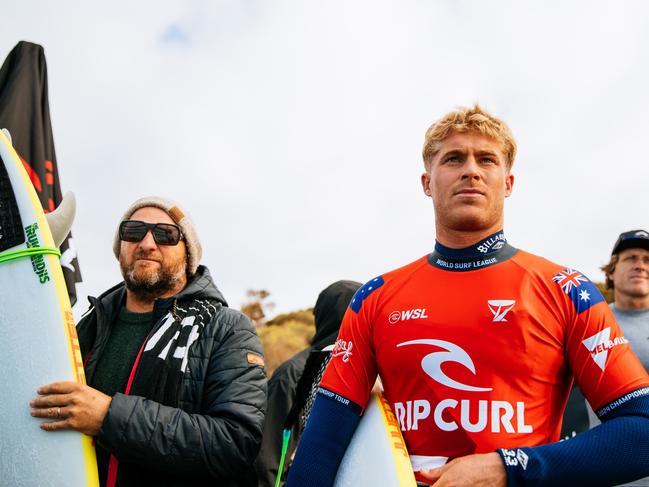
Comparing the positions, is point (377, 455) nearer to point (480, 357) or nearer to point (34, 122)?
point (480, 357)

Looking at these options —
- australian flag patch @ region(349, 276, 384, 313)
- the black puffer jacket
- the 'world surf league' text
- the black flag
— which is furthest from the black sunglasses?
the 'world surf league' text

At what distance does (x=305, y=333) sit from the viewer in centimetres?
2150

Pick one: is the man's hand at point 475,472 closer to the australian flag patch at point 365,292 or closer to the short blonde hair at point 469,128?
the australian flag patch at point 365,292

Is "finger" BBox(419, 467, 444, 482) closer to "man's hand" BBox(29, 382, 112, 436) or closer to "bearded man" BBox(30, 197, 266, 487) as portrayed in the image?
"bearded man" BBox(30, 197, 266, 487)

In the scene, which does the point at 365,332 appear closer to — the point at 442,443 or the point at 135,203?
the point at 442,443

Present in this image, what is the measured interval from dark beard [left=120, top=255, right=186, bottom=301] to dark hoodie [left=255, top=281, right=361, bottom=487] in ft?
2.53

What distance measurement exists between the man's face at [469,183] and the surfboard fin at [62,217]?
6.02ft

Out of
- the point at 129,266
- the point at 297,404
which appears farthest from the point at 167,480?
the point at 129,266

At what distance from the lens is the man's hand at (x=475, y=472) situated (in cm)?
165

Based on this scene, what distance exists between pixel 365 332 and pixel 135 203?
1.55 metres

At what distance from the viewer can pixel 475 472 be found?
1661 mm

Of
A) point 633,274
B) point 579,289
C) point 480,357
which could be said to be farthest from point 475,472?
point 633,274

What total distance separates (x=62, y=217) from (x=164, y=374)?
1.06 metres

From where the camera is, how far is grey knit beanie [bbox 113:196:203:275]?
116 inches
